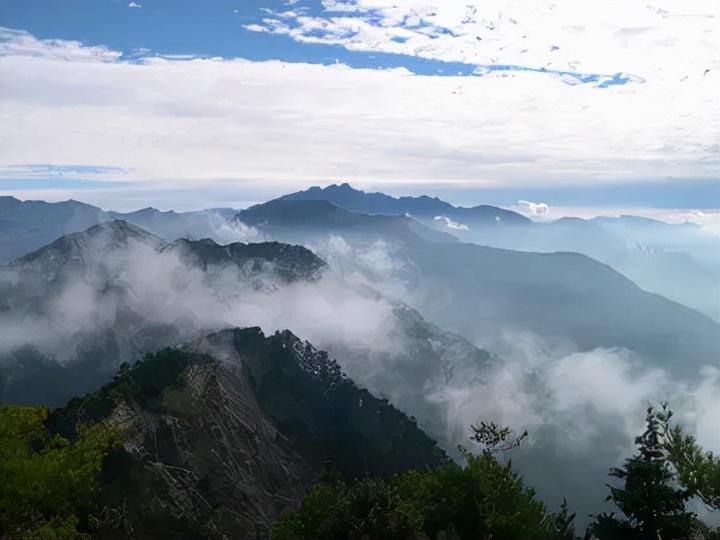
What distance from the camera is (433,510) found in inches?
2047

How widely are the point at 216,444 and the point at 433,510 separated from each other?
93.7 meters

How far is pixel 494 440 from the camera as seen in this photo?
2650 inches

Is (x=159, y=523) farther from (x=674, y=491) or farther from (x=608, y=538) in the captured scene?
(x=674, y=491)

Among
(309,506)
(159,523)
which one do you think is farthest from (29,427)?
(309,506)

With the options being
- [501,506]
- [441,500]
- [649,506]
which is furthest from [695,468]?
[441,500]

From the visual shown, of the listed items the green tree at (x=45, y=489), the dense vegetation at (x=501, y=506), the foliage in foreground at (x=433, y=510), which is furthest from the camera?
the green tree at (x=45, y=489)

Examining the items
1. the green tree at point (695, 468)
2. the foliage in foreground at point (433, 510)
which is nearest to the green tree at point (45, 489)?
the foliage in foreground at point (433, 510)

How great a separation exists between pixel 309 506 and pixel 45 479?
21644mm

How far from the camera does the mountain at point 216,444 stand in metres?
101

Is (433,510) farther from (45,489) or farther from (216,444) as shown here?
(216,444)

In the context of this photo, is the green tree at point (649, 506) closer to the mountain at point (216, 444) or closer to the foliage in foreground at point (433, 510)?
the foliage in foreground at point (433, 510)

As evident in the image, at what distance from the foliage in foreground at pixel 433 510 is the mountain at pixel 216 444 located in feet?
64.4

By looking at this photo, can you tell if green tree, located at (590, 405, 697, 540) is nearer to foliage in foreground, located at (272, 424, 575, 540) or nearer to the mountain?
foliage in foreground, located at (272, 424, 575, 540)

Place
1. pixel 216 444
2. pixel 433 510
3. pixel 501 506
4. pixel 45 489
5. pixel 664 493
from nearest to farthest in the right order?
1. pixel 664 493
2. pixel 45 489
3. pixel 433 510
4. pixel 501 506
5. pixel 216 444
